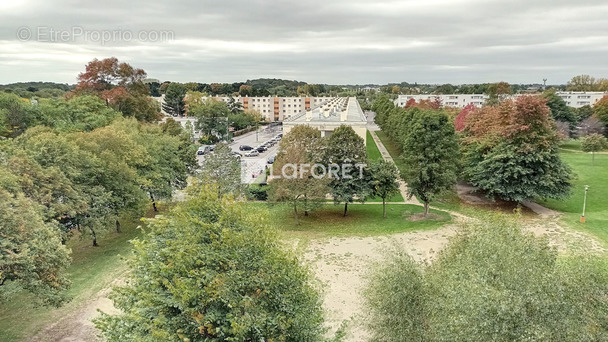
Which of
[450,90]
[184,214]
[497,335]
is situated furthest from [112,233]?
[450,90]

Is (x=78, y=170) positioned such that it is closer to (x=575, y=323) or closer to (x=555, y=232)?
(x=575, y=323)

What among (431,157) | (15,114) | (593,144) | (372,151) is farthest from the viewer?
(372,151)

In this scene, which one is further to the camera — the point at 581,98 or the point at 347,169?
the point at 581,98

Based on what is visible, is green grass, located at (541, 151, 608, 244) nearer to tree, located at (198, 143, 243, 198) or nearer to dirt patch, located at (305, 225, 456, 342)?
dirt patch, located at (305, 225, 456, 342)

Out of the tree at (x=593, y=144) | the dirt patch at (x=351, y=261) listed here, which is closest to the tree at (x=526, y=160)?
the dirt patch at (x=351, y=261)

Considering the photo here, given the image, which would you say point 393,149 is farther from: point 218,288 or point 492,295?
point 218,288

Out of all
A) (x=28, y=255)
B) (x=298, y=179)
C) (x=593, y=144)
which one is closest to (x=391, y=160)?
(x=298, y=179)
